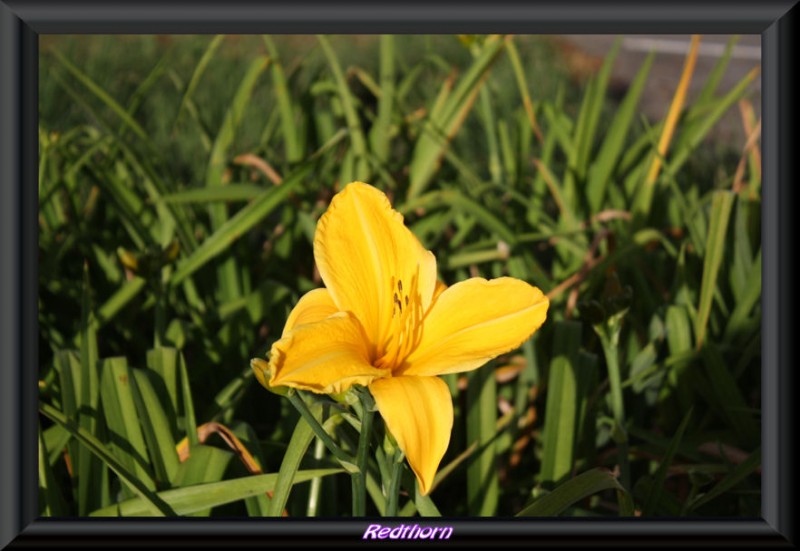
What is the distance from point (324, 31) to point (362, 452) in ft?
0.99

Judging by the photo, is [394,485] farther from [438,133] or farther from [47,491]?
[438,133]

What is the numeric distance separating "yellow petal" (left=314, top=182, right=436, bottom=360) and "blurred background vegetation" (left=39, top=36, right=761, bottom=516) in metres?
0.12

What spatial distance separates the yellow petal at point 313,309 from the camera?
2.06ft

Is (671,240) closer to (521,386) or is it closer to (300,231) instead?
(521,386)

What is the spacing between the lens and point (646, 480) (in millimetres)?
1000

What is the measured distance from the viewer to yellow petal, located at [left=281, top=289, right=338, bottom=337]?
2.06 ft

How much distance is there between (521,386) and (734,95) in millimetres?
670

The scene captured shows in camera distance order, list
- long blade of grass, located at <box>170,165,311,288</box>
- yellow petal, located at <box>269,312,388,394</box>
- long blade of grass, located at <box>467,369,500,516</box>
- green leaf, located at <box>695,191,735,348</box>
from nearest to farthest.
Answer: yellow petal, located at <box>269,312,388,394</box> < long blade of grass, located at <box>467,369,500,516</box> < green leaf, located at <box>695,191,735,348</box> < long blade of grass, located at <box>170,165,311,288</box>

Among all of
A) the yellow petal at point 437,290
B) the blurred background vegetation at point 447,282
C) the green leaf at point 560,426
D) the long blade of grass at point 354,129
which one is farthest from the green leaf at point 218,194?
the yellow petal at point 437,290

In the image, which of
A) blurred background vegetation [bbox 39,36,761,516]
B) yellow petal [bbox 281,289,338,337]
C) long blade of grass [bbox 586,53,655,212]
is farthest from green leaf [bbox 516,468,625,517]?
long blade of grass [bbox 586,53,655,212]

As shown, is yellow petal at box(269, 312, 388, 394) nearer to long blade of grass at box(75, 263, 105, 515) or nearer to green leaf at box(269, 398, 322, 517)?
green leaf at box(269, 398, 322, 517)

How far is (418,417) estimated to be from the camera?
21.8 inches

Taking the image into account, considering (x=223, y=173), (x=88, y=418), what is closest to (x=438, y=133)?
(x=223, y=173)

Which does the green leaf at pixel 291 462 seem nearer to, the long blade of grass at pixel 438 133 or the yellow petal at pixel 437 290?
the yellow petal at pixel 437 290
